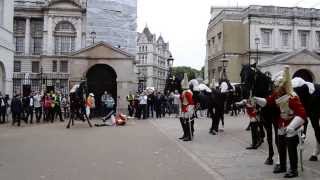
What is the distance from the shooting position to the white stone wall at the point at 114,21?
4337 centimetres

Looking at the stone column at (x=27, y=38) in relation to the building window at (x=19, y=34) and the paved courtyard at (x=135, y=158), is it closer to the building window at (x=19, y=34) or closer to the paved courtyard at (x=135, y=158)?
the building window at (x=19, y=34)

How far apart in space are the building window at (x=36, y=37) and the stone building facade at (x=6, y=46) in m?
Result: 51.3

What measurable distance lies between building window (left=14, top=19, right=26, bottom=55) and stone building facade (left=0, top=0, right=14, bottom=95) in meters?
51.7

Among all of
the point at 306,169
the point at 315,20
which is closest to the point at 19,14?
the point at 315,20

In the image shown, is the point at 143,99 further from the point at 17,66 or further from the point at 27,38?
the point at 27,38

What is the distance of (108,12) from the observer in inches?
1713

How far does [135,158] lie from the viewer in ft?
36.8

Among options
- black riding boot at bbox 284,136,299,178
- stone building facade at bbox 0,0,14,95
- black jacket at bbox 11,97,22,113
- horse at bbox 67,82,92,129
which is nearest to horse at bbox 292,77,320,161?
black riding boot at bbox 284,136,299,178

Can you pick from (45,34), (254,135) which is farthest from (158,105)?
(45,34)

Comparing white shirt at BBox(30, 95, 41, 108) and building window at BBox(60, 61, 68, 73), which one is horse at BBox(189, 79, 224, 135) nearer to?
white shirt at BBox(30, 95, 41, 108)

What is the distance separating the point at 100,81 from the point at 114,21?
50.7ft

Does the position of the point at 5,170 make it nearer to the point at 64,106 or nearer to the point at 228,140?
the point at 228,140

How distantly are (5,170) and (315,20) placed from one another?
6203cm

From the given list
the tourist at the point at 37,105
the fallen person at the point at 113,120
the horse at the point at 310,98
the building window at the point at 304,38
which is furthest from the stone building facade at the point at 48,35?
the horse at the point at 310,98
